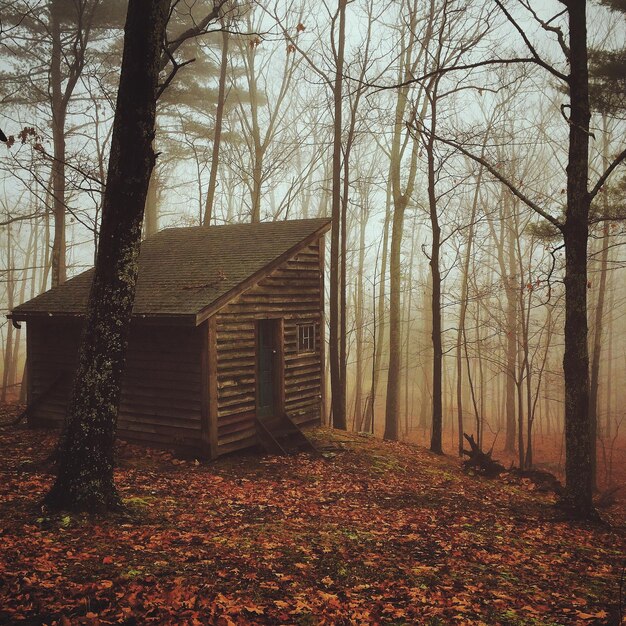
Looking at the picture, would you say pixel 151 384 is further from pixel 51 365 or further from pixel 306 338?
pixel 306 338

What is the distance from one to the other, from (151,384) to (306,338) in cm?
449

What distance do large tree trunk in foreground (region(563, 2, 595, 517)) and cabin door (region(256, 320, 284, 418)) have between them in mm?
7076

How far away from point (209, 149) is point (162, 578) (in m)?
21.4

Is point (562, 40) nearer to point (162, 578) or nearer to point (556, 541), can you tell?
point (556, 541)

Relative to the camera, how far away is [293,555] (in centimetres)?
585

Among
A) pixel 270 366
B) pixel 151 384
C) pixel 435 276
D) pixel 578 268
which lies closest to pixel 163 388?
pixel 151 384

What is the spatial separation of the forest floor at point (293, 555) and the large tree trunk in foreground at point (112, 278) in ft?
1.76

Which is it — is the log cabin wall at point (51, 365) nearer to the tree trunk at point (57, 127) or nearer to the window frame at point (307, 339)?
the tree trunk at point (57, 127)

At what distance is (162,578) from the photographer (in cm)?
473

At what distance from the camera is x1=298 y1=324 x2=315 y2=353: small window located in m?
14.0

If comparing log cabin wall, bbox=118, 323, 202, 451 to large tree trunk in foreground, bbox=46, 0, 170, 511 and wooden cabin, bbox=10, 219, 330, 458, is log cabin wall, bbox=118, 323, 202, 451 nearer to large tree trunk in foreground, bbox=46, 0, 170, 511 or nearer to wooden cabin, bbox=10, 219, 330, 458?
wooden cabin, bbox=10, 219, 330, 458

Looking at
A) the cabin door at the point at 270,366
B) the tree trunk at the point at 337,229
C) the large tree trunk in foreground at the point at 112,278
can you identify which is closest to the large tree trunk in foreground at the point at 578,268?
the large tree trunk in foreground at the point at 112,278

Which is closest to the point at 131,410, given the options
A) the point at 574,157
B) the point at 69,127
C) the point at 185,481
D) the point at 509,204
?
the point at 185,481

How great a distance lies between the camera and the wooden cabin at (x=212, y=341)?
36.2 feet
